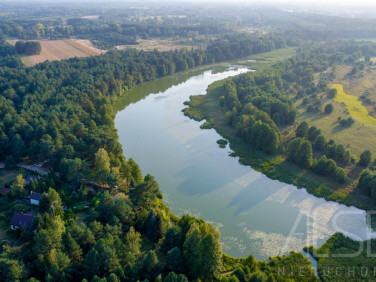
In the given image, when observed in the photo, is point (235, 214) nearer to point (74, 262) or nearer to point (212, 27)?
point (74, 262)

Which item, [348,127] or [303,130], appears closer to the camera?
[303,130]

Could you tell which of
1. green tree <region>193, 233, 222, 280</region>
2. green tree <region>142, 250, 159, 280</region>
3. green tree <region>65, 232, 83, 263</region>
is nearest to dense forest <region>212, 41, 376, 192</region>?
green tree <region>193, 233, 222, 280</region>

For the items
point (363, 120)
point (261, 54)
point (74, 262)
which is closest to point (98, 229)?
point (74, 262)

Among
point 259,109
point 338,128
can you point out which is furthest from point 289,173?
point 338,128

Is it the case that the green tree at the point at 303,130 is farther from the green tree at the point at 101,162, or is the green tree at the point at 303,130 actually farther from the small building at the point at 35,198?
the small building at the point at 35,198

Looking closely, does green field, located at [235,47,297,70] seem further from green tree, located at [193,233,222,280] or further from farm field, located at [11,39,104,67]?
green tree, located at [193,233,222,280]

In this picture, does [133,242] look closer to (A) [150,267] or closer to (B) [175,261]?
(A) [150,267]

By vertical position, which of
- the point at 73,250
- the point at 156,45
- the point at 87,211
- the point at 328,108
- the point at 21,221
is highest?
the point at 156,45
